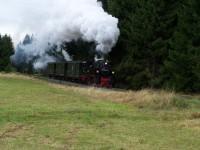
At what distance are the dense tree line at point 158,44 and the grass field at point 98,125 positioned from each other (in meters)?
18.7

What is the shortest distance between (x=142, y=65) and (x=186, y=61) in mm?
9248

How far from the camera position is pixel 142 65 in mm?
52438

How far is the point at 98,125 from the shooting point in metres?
16.8

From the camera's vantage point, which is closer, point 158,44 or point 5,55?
point 158,44

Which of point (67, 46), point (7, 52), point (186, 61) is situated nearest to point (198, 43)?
point (186, 61)

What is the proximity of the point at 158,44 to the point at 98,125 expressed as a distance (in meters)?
33.1

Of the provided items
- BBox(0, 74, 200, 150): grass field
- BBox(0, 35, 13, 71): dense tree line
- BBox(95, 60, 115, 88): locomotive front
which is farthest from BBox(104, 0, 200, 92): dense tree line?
BBox(0, 35, 13, 71): dense tree line

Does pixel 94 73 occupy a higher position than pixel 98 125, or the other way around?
pixel 94 73

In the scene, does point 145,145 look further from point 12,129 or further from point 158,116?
point 158,116

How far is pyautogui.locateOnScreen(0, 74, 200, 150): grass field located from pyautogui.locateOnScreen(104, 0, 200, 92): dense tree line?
18.7m

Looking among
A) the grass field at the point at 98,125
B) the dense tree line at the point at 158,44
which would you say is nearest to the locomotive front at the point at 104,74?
the dense tree line at the point at 158,44

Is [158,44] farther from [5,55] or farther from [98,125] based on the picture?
[5,55]

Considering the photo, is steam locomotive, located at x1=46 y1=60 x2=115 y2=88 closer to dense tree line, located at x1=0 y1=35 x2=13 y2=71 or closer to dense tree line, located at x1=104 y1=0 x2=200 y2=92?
dense tree line, located at x1=104 y1=0 x2=200 y2=92

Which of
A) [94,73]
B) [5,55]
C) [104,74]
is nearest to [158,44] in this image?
[104,74]
